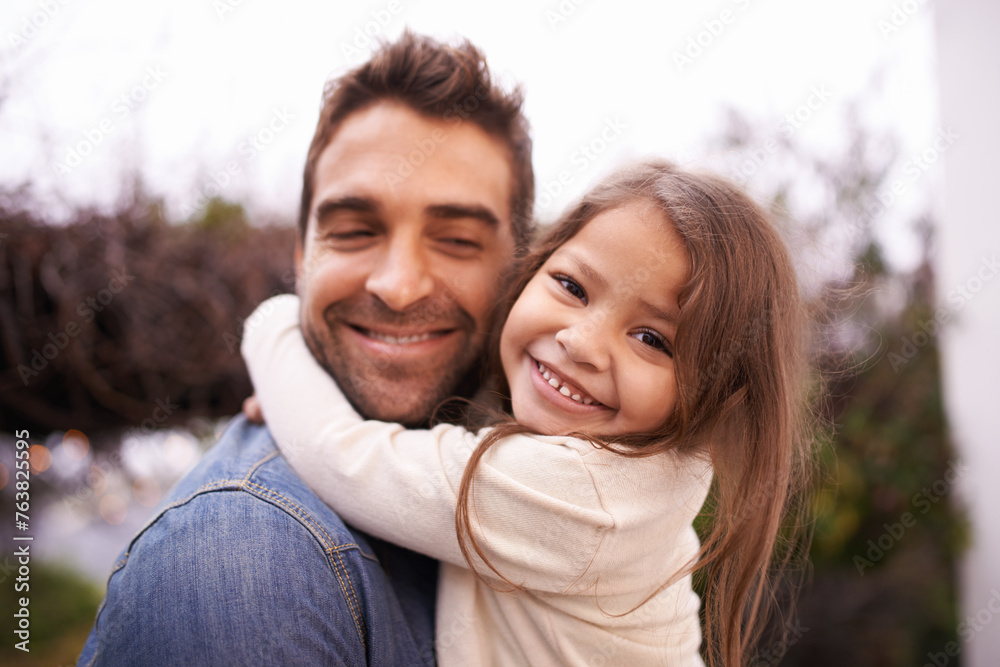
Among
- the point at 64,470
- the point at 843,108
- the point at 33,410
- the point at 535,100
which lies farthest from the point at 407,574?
the point at 843,108

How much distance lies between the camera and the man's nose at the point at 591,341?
1.30 meters

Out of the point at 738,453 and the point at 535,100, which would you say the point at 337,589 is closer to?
the point at 738,453

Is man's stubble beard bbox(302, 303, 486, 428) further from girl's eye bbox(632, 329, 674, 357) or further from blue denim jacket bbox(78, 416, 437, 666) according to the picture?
girl's eye bbox(632, 329, 674, 357)

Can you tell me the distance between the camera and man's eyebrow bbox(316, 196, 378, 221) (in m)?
1.71

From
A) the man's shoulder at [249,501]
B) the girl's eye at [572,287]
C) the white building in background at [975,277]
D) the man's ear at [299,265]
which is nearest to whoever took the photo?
the man's shoulder at [249,501]

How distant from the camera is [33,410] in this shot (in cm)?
254

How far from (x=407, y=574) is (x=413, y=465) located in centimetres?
36

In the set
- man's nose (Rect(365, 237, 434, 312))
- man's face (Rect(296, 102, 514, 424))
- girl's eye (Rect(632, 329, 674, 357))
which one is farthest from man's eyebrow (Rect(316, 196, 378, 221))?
girl's eye (Rect(632, 329, 674, 357))

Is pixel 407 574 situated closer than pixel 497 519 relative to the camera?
No

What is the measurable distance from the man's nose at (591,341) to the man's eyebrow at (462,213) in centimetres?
61

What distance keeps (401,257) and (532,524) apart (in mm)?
857

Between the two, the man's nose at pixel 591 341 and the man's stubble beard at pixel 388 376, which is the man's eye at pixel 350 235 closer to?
the man's stubble beard at pixel 388 376

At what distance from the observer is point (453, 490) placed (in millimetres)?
1267

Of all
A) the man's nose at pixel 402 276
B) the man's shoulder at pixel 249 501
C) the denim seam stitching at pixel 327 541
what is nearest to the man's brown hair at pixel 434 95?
the man's nose at pixel 402 276
